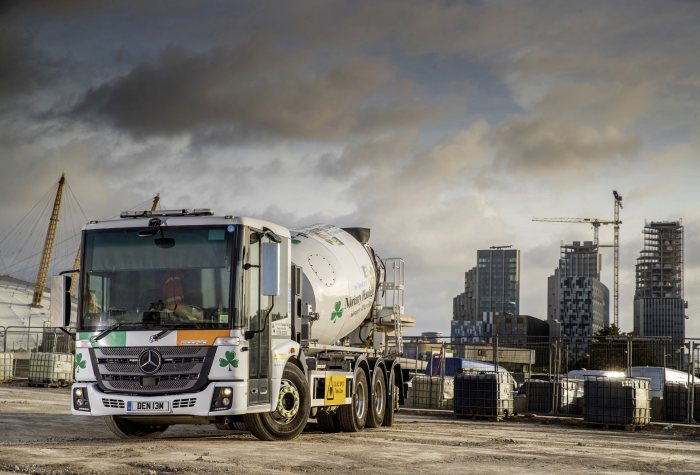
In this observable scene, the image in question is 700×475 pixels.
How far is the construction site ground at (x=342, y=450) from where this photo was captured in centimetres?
1250

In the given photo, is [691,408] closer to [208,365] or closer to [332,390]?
[332,390]

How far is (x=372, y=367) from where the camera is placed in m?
20.6

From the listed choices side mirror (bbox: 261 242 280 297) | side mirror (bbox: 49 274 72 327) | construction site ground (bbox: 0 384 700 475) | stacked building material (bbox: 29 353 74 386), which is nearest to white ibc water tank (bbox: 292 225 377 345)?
construction site ground (bbox: 0 384 700 475)

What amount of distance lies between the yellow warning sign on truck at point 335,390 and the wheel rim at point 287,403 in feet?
4.00

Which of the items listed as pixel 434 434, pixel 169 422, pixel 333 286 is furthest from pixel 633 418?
pixel 169 422

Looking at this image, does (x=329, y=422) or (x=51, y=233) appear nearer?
(x=329, y=422)

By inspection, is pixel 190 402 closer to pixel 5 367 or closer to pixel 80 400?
pixel 80 400

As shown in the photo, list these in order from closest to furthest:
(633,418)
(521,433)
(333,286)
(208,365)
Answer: (208,365)
(333,286)
(521,433)
(633,418)

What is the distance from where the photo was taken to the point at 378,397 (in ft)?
68.9

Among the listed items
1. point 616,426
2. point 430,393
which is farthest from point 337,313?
point 430,393

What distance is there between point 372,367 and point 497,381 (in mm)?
6908

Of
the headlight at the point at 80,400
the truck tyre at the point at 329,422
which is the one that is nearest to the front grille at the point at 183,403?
the headlight at the point at 80,400

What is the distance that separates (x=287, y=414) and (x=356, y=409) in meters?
3.34

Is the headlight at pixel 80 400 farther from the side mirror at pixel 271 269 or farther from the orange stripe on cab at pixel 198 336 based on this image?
the side mirror at pixel 271 269
